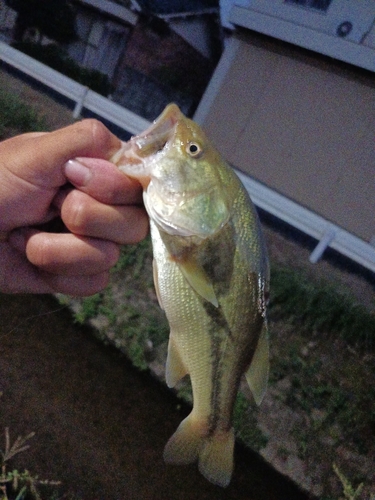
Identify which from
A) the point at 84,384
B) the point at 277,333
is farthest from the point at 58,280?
the point at 277,333

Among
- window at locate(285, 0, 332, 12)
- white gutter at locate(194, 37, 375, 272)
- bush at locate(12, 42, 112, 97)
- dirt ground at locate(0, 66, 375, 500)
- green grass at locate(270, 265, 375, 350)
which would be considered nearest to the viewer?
dirt ground at locate(0, 66, 375, 500)

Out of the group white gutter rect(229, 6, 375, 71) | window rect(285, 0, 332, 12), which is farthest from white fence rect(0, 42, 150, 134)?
window rect(285, 0, 332, 12)

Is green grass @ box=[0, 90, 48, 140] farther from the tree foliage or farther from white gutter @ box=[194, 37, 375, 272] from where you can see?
the tree foliage

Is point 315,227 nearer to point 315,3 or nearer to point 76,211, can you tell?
point 315,3

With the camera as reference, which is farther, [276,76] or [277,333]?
[276,76]

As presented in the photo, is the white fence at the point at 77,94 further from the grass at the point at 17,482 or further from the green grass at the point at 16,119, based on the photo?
the grass at the point at 17,482

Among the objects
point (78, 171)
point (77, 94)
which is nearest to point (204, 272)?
point (78, 171)

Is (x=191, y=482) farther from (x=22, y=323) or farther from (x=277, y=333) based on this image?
(x=22, y=323)
